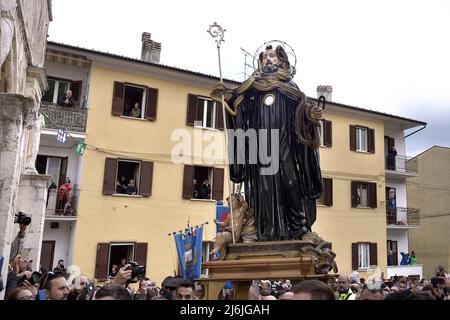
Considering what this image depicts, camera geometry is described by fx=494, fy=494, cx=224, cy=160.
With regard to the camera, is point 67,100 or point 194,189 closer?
point 67,100

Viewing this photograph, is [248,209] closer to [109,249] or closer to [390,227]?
[109,249]

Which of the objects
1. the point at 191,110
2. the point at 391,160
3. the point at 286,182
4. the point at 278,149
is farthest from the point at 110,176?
the point at 391,160

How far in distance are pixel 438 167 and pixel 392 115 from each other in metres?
7.28

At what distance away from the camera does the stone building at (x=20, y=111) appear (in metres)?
7.28

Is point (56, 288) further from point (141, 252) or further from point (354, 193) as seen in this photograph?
point (354, 193)

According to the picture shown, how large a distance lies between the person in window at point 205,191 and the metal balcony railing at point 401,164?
38.7ft

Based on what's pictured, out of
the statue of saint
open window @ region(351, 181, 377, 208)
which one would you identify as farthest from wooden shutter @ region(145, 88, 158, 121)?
the statue of saint

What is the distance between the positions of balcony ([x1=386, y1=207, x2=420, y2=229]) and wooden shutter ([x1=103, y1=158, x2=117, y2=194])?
15707 millimetres

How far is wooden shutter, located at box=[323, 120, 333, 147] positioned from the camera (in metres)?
25.2

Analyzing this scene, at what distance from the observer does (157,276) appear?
65.6ft

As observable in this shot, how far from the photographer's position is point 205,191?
21.8m

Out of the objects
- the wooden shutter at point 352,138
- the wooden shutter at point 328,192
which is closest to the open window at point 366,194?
the wooden shutter at point 352,138

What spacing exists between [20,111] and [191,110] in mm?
14599

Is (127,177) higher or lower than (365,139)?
lower
